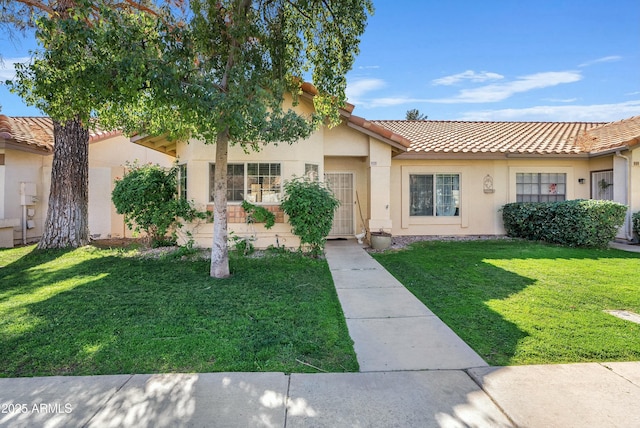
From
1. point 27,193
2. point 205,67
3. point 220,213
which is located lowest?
point 220,213

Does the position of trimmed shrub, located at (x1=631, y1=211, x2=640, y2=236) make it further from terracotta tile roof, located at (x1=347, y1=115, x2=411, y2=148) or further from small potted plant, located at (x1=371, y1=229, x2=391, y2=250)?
small potted plant, located at (x1=371, y1=229, x2=391, y2=250)

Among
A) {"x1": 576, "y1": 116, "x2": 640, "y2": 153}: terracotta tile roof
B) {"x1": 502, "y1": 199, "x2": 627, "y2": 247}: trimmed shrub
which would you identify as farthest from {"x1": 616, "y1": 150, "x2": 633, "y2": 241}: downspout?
{"x1": 502, "y1": 199, "x2": 627, "y2": 247}: trimmed shrub

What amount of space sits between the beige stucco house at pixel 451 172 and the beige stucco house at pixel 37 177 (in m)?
2.70

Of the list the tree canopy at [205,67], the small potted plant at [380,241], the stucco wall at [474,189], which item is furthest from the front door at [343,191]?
the tree canopy at [205,67]

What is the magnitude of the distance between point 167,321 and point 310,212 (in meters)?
4.94

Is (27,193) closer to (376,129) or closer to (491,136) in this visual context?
(376,129)

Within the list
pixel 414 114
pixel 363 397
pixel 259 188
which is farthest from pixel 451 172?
pixel 414 114

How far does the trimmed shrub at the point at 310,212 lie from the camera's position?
8898mm

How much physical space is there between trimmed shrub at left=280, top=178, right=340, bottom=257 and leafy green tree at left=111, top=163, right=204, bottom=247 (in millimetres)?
2820

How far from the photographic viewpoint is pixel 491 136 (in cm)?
1484

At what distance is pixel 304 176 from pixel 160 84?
539 centimetres

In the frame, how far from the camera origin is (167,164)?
15.1 metres

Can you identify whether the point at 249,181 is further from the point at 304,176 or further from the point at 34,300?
the point at 34,300

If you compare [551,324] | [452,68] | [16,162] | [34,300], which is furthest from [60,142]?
[452,68]
